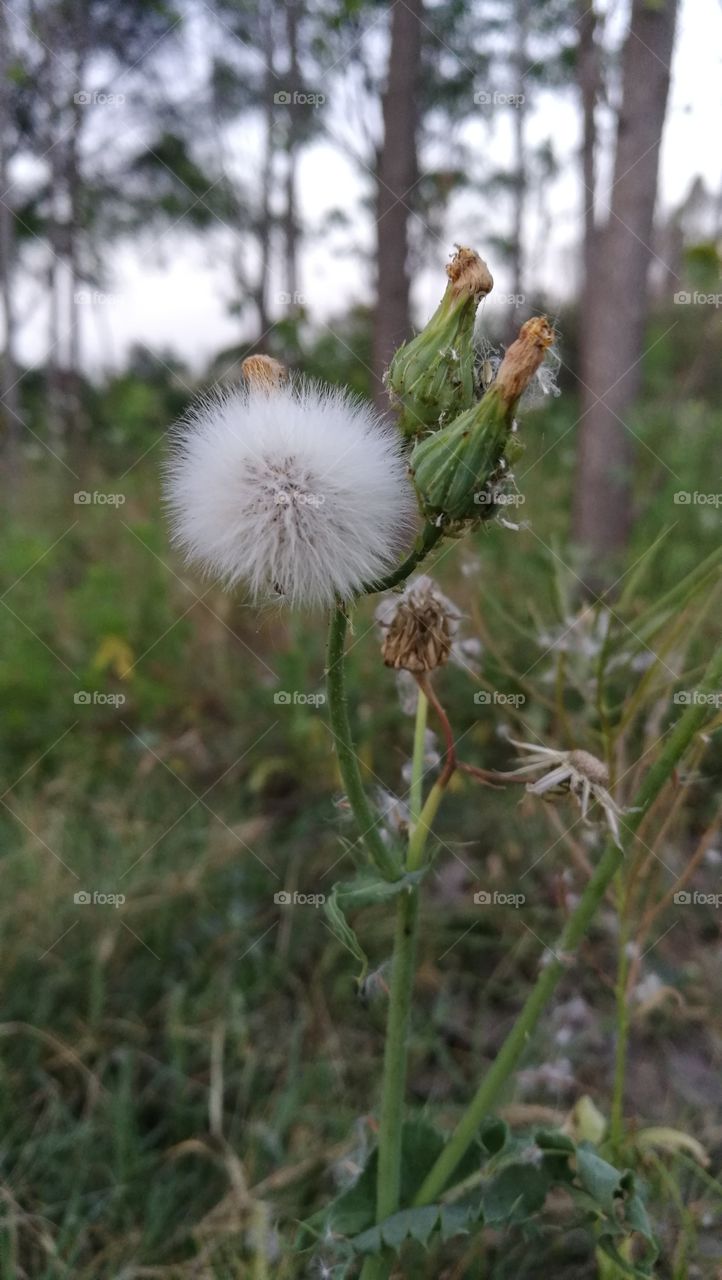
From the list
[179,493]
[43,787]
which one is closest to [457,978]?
[43,787]

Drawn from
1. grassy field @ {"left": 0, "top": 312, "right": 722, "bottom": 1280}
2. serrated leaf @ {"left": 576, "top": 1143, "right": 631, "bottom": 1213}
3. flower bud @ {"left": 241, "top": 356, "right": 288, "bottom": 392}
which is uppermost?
flower bud @ {"left": 241, "top": 356, "right": 288, "bottom": 392}

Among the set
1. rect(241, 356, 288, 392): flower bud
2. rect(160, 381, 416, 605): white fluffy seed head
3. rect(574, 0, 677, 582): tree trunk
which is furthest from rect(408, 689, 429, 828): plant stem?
rect(574, 0, 677, 582): tree trunk

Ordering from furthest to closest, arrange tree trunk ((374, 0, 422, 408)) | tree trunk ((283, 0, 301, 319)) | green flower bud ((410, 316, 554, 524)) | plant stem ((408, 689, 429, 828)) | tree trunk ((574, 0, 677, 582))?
tree trunk ((283, 0, 301, 319)), tree trunk ((374, 0, 422, 408)), tree trunk ((574, 0, 677, 582)), plant stem ((408, 689, 429, 828)), green flower bud ((410, 316, 554, 524))

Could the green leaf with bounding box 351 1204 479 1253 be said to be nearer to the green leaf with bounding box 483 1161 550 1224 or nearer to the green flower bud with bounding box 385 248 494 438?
the green leaf with bounding box 483 1161 550 1224

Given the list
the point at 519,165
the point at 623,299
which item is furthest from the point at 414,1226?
the point at 519,165

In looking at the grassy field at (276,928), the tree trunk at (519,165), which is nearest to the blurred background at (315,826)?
the grassy field at (276,928)
